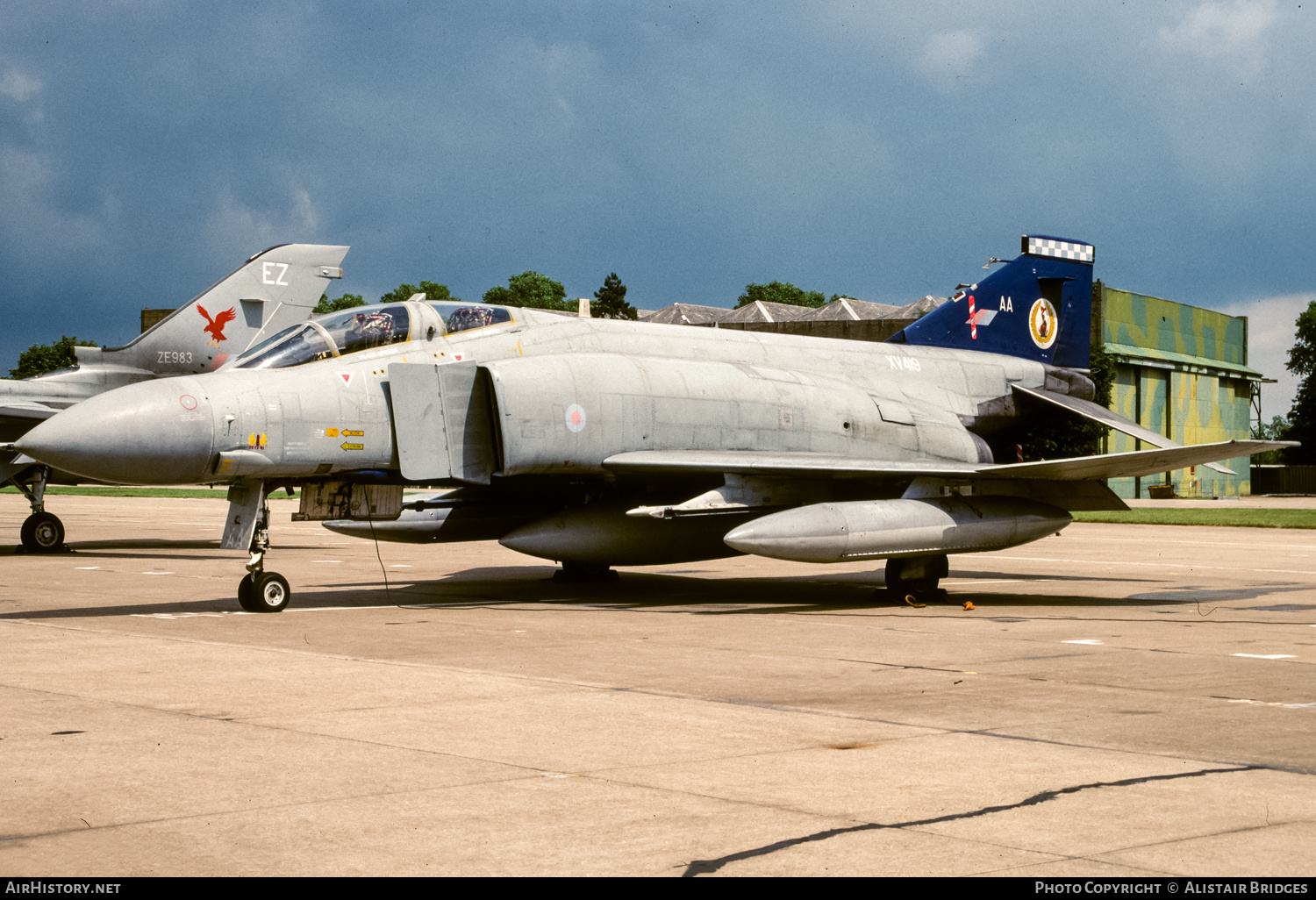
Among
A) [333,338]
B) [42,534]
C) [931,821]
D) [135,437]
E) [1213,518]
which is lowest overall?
[931,821]

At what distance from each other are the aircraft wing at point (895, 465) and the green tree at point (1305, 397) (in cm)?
7017

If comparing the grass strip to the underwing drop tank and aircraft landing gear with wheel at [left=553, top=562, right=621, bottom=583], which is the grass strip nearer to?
the underwing drop tank

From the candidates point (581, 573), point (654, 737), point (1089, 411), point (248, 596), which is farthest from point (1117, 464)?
point (248, 596)

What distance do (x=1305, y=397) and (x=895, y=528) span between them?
3216 inches

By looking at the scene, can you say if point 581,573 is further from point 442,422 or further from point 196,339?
point 196,339

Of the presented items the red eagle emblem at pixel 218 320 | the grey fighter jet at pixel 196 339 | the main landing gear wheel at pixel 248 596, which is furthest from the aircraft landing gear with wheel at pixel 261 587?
the red eagle emblem at pixel 218 320

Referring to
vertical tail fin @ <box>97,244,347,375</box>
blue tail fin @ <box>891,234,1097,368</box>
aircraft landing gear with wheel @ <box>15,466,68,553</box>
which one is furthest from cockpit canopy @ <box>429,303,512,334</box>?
aircraft landing gear with wheel @ <box>15,466,68,553</box>

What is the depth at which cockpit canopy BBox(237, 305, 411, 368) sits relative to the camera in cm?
1184

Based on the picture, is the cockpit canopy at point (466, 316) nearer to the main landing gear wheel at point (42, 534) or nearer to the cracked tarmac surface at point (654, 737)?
the cracked tarmac surface at point (654, 737)

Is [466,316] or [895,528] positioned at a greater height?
[466,316]

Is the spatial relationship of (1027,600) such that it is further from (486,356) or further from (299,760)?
(299,760)

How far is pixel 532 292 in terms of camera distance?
4626 inches
